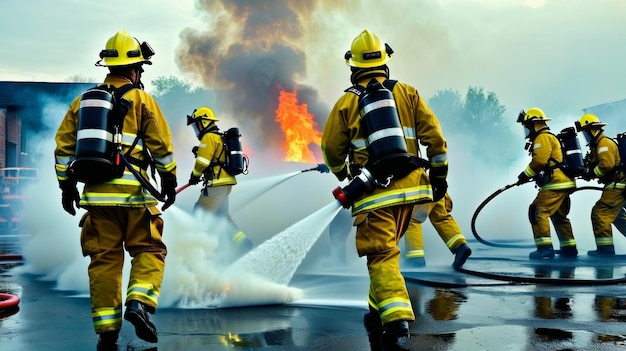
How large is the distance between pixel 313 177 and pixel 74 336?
24.4ft

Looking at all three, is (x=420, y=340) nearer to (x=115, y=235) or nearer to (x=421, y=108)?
(x=421, y=108)

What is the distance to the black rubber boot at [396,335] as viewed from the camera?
362cm

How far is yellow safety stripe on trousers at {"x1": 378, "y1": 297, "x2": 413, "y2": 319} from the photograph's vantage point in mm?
3653

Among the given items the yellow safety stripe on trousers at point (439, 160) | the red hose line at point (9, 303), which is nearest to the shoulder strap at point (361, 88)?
the yellow safety stripe on trousers at point (439, 160)

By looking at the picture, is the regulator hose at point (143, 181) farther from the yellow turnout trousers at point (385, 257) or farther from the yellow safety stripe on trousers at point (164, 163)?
the yellow turnout trousers at point (385, 257)

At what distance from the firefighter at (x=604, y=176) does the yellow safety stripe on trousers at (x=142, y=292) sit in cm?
690

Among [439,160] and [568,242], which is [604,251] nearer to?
[568,242]

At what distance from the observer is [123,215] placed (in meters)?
3.85

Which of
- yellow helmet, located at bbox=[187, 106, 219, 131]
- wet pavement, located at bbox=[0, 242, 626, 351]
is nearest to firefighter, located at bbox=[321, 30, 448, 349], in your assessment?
wet pavement, located at bbox=[0, 242, 626, 351]

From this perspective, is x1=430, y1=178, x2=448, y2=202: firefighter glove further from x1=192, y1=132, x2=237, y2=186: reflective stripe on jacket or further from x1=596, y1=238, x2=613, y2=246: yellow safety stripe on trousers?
x1=596, y1=238, x2=613, y2=246: yellow safety stripe on trousers

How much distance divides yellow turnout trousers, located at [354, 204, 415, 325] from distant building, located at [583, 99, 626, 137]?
19.7m

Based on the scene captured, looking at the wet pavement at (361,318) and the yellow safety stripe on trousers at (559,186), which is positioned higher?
the yellow safety stripe on trousers at (559,186)

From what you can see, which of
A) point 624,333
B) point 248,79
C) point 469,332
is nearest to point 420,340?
point 469,332

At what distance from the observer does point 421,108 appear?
4.10 meters
